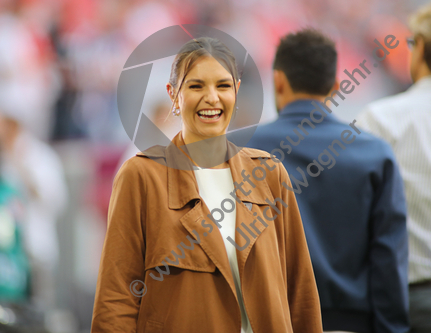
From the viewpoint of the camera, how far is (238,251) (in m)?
1.08

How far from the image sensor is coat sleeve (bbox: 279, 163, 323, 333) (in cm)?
118

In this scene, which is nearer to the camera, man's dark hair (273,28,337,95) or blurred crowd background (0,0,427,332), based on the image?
man's dark hair (273,28,337,95)

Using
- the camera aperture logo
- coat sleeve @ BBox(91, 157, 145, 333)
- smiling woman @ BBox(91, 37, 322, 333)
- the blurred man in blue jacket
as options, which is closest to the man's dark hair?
the blurred man in blue jacket

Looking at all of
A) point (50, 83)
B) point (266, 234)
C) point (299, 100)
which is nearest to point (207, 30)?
point (266, 234)

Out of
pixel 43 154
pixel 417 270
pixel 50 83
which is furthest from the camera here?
pixel 50 83

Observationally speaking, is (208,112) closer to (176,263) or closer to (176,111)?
(176,111)

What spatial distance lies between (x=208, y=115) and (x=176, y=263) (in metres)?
0.34

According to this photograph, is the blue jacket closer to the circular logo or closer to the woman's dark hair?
the circular logo

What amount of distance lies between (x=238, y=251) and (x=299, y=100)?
0.75 meters

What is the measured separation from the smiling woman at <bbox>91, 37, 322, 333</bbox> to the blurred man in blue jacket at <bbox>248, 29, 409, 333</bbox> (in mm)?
427

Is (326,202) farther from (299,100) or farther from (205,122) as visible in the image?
(205,122)

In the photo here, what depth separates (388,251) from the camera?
1597mm

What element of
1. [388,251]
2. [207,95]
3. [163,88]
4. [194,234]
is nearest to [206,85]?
[207,95]

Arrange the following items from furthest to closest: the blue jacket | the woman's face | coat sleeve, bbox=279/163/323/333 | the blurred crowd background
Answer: the blurred crowd background
the blue jacket
coat sleeve, bbox=279/163/323/333
the woman's face
